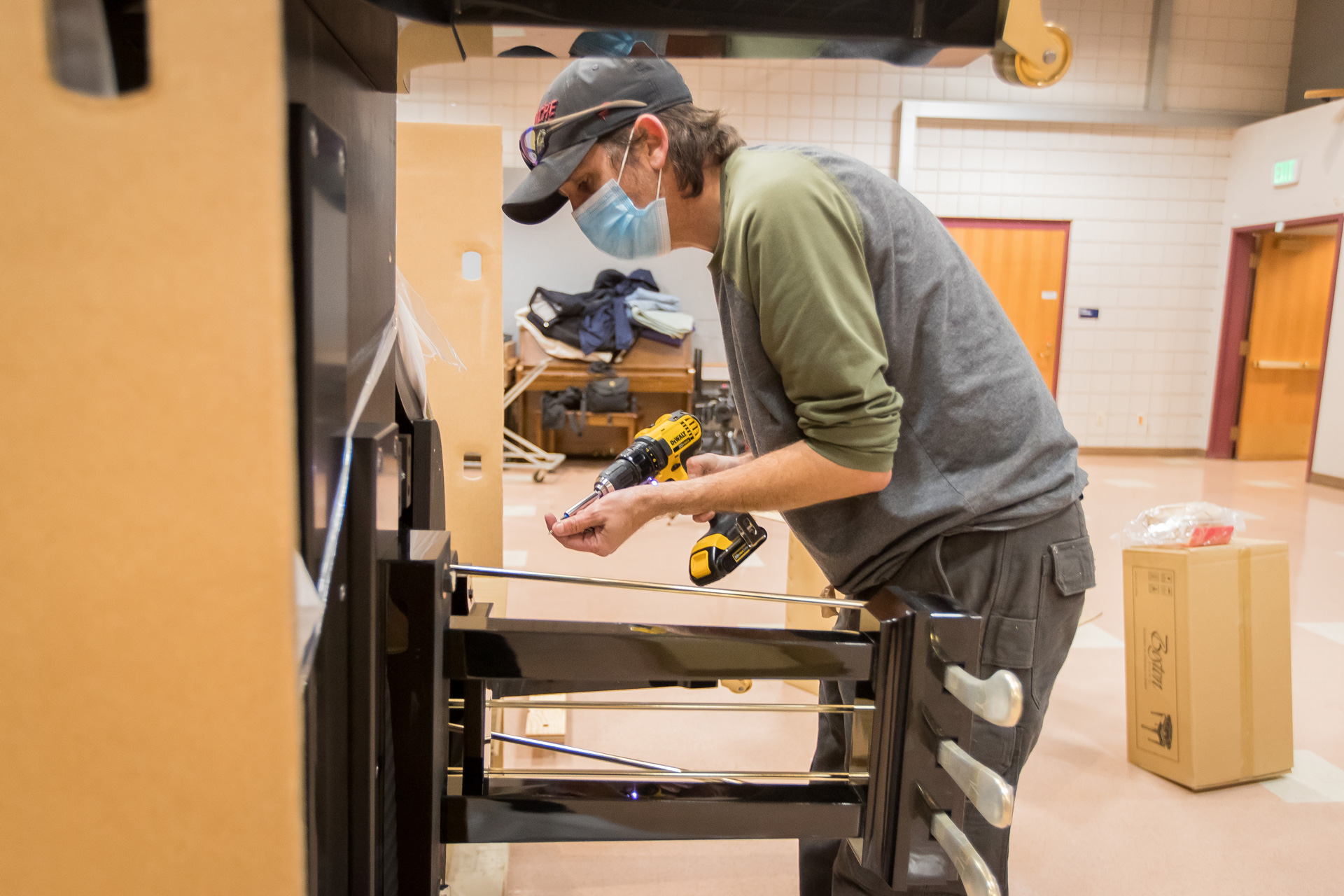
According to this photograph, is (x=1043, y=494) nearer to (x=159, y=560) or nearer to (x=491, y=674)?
(x=491, y=674)

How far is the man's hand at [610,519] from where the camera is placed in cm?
96

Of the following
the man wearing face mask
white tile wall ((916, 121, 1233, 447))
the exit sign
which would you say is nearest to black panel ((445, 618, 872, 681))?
the man wearing face mask

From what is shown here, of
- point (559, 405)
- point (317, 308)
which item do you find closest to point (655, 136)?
point (317, 308)

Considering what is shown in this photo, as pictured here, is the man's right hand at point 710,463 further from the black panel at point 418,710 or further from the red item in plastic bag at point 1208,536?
the red item in plastic bag at point 1208,536

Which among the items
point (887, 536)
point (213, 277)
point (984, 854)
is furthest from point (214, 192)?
point (984, 854)

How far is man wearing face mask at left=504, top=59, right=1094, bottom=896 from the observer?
840 mm

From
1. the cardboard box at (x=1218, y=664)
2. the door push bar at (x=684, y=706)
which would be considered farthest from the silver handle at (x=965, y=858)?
the cardboard box at (x=1218, y=664)

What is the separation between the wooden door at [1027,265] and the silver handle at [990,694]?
6503mm

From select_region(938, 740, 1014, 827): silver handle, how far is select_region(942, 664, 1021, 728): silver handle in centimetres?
4

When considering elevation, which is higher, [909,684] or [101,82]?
[101,82]

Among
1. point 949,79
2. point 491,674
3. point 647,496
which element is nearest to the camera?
point 491,674

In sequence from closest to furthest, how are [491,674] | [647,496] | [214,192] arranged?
1. [214,192]
2. [491,674]
3. [647,496]

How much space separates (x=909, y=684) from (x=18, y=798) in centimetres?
55

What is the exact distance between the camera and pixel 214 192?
0.90 ft
